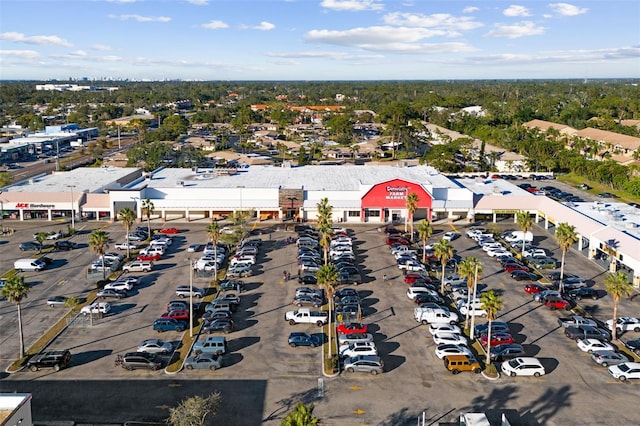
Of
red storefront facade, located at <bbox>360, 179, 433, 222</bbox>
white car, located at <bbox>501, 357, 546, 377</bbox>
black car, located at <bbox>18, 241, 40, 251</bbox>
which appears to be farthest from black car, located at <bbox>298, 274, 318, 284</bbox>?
black car, located at <bbox>18, 241, 40, 251</bbox>

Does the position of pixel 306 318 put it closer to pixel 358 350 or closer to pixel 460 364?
pixel 358 350

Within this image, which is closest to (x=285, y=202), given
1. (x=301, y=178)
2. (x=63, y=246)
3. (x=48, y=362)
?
(x=301, y=178)

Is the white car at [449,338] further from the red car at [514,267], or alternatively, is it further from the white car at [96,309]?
the white car at [96,309]

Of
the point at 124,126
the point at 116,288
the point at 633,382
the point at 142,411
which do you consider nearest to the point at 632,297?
the point at 633,382

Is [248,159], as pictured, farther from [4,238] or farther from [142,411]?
[142,411]

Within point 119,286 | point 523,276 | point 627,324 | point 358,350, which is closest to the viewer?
point 358,350

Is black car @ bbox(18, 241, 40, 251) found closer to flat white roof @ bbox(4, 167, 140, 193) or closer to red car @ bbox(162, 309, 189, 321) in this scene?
flat white roof @ bbox(4, 167, 140, 193)
